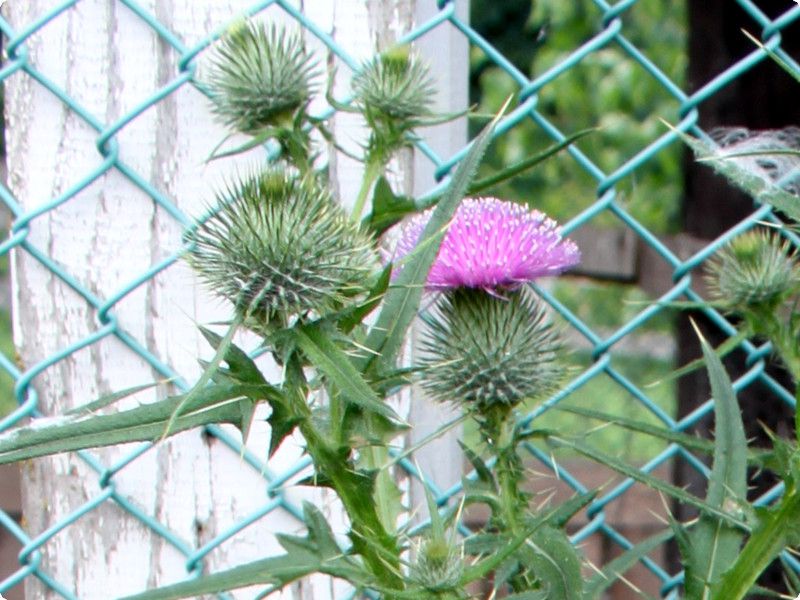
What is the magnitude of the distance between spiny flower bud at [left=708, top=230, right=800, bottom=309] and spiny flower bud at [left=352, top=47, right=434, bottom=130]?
472 mm

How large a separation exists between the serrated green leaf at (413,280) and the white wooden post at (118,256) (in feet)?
1.51

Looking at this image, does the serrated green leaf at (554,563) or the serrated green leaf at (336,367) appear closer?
the serrated green leaf at (336,367)

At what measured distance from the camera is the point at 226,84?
4.59 ft

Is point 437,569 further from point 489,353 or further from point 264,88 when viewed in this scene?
point 264,88

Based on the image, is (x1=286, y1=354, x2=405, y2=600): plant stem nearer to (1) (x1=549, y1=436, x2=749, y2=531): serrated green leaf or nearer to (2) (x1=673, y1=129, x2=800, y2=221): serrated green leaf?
(1) (x1=549, y1=436, x2=749, y2=531): serrated green leaf

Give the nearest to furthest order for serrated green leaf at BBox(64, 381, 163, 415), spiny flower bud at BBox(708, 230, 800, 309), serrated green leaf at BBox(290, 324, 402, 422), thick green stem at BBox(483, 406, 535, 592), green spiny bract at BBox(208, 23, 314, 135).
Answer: serrated green leaf at BBox(290, 324, 402, 422) → serrated green leaf at BBox(64, 381, 163, 415) → thick green stem at BBox(483, 406, 535, 592) → green spiny bract at BBox(208, 23, 314, 135) → spiny flower bud at BBox(708, 230, 800, 309)

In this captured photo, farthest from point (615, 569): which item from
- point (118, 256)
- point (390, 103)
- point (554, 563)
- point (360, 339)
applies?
point (118, 256)

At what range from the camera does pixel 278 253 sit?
3.73 ft

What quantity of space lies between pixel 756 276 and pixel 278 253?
27.6 inches

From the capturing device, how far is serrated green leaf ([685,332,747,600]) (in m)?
1.27

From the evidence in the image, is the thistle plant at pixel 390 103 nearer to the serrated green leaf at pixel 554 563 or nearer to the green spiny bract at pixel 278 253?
the green spiny bract at pixel 278 253

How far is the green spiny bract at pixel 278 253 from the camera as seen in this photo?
1.12 m

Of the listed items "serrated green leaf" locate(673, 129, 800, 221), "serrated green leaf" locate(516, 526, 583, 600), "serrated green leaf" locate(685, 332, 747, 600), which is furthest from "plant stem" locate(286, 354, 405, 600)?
"serrated green leaf" locate(673, 129, 800, 221)

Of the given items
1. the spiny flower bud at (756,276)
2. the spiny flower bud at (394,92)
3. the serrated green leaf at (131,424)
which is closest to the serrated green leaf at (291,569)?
the serrated green leaf at (131,424)
